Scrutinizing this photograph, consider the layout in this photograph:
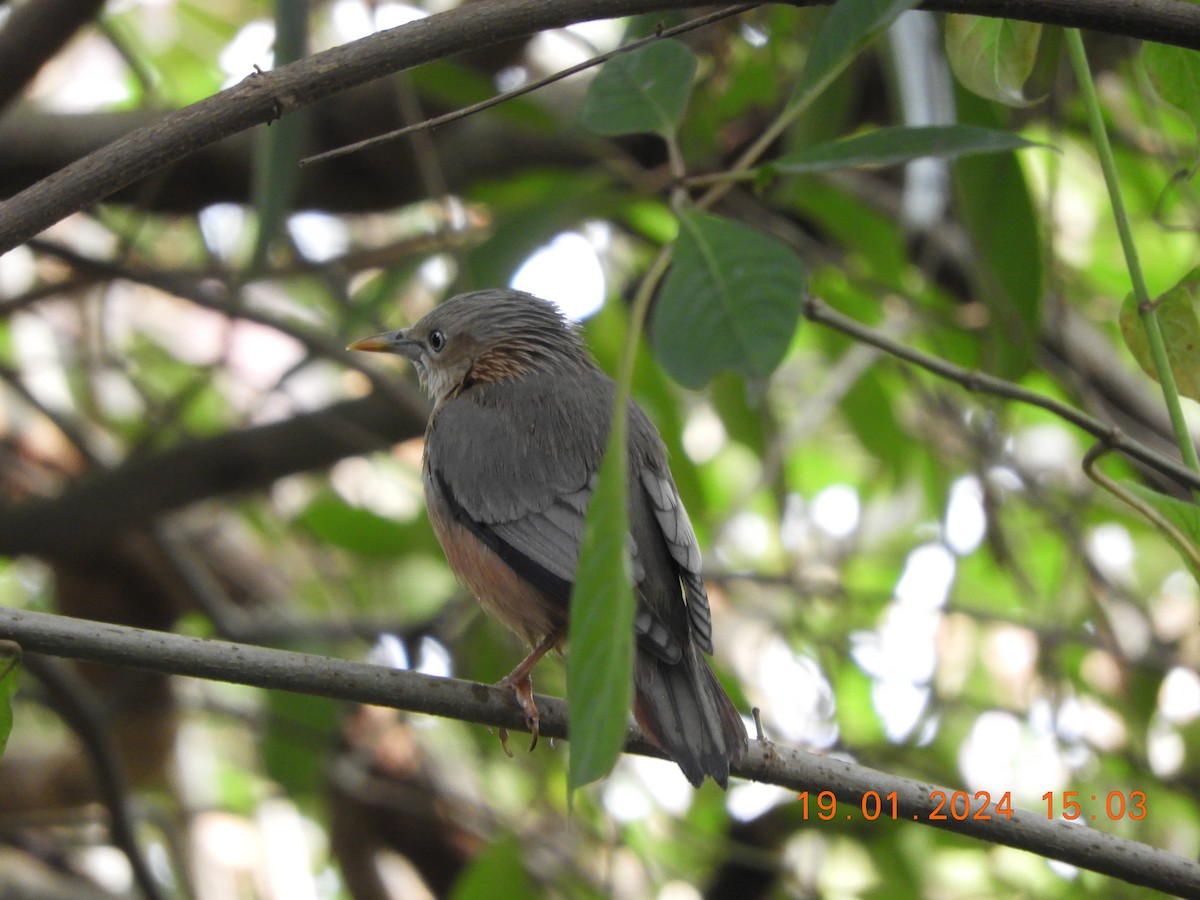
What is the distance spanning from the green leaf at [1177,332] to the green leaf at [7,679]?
2116mm

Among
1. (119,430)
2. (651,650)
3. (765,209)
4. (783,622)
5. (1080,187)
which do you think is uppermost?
(1080,187)

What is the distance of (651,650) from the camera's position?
2.95 metres

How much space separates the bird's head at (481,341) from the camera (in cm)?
435

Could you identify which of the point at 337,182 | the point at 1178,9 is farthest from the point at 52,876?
the point at 1178,9

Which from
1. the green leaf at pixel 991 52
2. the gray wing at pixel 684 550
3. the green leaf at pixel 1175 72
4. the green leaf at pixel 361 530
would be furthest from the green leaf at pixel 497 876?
the green leaf at pixel 1175 72

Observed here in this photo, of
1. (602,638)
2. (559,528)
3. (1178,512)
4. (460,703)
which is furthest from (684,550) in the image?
(602,638)

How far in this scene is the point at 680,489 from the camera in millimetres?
4598

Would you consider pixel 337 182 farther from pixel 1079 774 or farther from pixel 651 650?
pixel 1079 774

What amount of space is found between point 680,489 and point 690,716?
6.10 ft

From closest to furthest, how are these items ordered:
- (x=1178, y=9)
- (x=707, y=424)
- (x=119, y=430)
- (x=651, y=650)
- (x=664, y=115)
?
(x=1178, y=9), (x=664, y=115), (x=651, y=650), (x=119, y=430), (x=707, y=424)

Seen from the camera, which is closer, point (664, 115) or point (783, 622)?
point (664, 115)

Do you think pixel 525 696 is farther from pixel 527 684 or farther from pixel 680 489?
pixel 680 489

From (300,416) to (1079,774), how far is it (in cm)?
343

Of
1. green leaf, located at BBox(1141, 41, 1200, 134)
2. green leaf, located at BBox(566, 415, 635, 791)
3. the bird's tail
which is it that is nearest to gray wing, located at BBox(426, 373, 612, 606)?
the bird's tail
